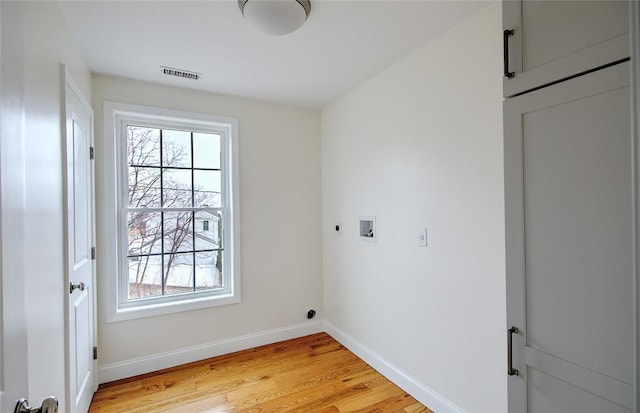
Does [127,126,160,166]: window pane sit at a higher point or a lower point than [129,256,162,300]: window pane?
higher

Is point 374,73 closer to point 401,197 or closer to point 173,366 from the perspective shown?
point 401,197

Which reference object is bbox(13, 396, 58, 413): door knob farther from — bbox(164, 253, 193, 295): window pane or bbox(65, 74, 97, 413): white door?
bbox(164, 253, 193, 295): window pane

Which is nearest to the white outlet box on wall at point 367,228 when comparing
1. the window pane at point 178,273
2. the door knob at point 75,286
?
the window pane at point 178,273

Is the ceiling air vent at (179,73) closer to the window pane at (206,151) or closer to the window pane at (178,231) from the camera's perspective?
the window pane at (206,151)

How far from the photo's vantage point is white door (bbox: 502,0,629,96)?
857mm

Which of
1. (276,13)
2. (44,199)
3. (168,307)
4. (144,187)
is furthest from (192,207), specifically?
(276,13)

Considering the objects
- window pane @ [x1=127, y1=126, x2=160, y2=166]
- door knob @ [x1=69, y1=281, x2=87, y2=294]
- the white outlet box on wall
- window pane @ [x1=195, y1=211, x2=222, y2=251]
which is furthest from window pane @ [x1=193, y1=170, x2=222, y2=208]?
the white outlet box on wall

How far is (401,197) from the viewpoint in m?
2.37

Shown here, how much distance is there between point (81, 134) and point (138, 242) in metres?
1.04

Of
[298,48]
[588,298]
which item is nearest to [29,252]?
[298,48]

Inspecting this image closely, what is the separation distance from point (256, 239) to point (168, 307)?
0.99 meters

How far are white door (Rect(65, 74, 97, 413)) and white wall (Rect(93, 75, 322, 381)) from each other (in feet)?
0.71

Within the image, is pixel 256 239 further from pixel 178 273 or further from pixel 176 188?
pixel 176 188

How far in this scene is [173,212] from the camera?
9.40 feet
